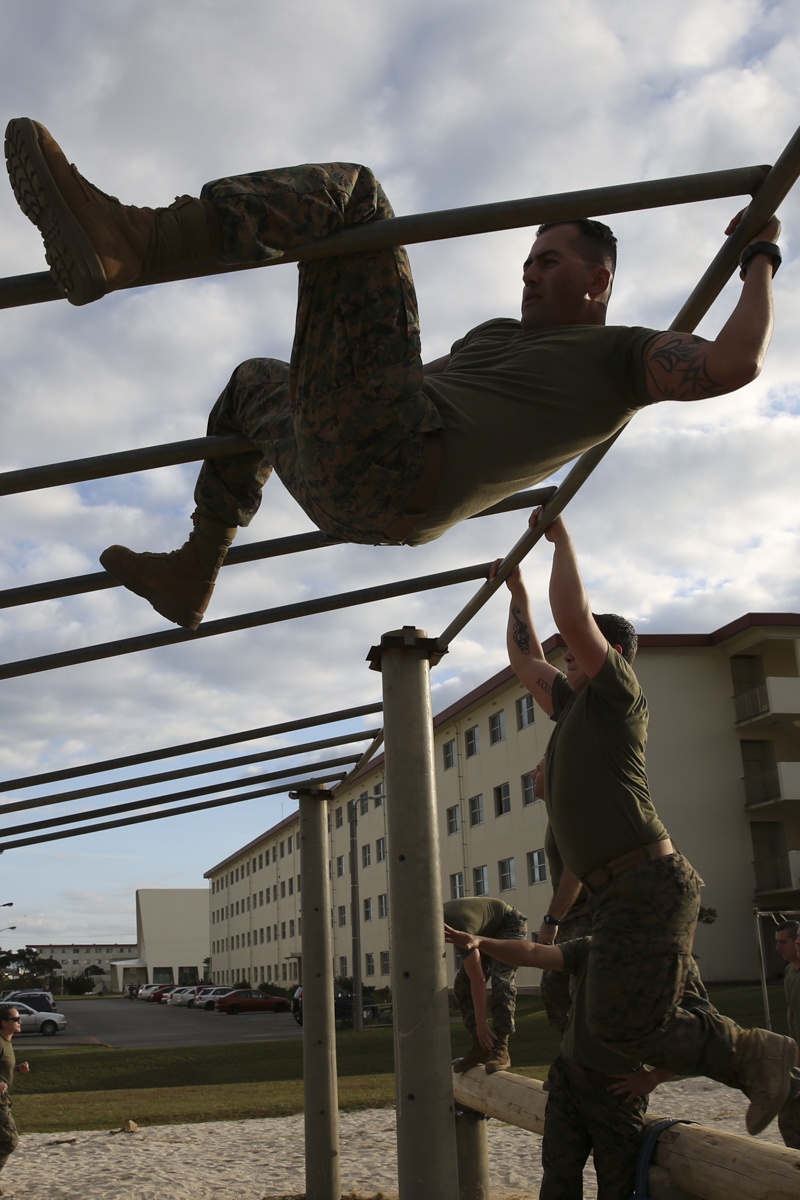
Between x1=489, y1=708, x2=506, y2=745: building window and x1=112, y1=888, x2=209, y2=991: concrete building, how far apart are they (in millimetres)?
67247

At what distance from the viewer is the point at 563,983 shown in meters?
4.71

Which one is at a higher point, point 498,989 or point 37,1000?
A: point 498,989

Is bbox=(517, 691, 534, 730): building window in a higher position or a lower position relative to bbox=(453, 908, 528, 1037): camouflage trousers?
higher

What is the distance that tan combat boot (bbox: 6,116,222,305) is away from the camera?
189 centimetres

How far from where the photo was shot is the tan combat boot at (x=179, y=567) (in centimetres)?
322

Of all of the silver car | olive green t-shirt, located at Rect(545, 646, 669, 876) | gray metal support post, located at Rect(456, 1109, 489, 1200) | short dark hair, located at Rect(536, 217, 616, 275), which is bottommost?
the silver car

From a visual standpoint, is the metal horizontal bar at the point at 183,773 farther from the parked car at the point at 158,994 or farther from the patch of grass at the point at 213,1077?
the parked car at the point at 158,994

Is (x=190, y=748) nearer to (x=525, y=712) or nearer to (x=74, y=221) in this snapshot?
(x=74, y=221)

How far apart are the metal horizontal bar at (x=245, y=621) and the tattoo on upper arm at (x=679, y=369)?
7.38 feet

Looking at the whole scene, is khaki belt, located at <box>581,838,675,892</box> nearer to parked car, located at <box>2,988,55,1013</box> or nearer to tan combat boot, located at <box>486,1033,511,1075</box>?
tan combat boot, located at <box>486,1033,511,1075</box>

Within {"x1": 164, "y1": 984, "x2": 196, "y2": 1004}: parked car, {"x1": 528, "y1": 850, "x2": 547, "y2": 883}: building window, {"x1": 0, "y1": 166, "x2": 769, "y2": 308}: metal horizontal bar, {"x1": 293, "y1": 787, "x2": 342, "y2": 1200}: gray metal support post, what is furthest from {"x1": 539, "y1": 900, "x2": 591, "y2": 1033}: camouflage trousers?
{"x1": 164, "y1": 984, "x2": 196, "y2": 1004}: parked car

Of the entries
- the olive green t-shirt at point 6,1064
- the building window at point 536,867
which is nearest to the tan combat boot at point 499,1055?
the olive green t-shirt at point 6,1064

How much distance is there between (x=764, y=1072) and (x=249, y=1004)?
42.1 metres

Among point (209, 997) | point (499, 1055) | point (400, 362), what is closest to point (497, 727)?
point (209, 997)
